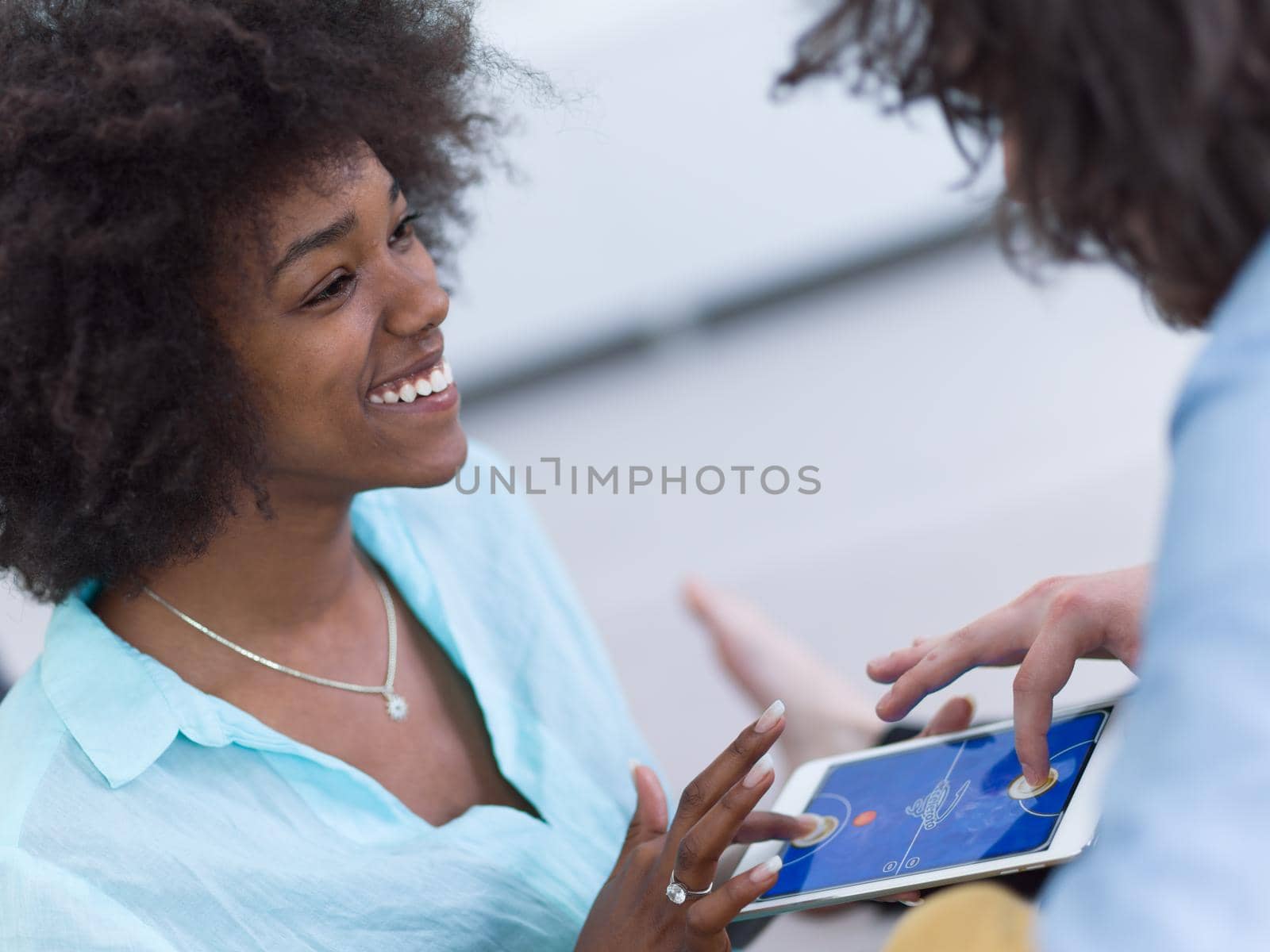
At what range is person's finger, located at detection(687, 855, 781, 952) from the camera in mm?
883

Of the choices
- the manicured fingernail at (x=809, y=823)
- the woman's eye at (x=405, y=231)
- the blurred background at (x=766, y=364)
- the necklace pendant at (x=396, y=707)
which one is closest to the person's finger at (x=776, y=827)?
the manicured fingernail at (x=809, y=823)

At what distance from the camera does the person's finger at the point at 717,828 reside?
90 cm

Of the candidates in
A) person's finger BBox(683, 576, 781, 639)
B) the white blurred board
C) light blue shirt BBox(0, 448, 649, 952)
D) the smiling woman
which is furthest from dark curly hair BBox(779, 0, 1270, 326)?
the white blurred board

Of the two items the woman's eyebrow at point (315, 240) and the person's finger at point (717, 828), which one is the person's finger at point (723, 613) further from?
the woman's eyebrow at point (315, 240)

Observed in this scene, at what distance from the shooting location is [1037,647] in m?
0.94

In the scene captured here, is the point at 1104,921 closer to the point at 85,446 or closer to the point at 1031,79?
the point at 1031,79

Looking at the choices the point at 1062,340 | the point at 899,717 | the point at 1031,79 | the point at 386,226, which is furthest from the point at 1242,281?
the point at 1062,340

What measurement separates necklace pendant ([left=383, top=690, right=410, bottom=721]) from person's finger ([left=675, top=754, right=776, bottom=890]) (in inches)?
14.9

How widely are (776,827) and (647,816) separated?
0.14 metres

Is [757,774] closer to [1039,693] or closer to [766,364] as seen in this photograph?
[1039,693]

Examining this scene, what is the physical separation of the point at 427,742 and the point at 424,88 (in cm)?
62

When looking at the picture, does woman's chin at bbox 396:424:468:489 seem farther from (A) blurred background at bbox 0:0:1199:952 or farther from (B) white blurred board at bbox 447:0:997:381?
(B) white blurred board at bbox 447:0:997:381

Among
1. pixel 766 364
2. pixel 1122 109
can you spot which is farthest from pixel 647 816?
pixel 766 364

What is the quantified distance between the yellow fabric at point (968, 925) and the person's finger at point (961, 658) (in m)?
0.23
